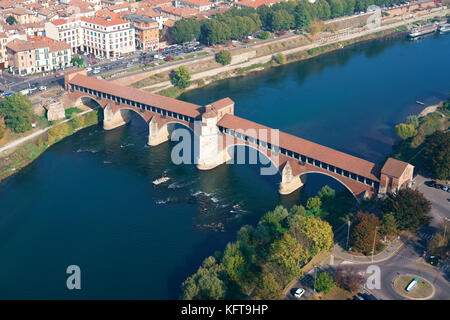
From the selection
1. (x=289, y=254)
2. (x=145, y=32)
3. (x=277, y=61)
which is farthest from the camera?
(x=277, y=61)

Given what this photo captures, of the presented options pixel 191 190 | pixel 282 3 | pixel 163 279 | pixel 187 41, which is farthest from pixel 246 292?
pixel 282 3

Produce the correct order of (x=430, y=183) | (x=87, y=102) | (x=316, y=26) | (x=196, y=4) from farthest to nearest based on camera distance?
(x=196, y=4), (x=316, y=26), (x=87, y=102), (x=430, y=183)

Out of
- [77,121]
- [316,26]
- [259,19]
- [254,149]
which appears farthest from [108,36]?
[316,26]

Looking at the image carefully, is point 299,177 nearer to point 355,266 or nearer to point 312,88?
point 355,266

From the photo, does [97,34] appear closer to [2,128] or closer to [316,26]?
[2,128]

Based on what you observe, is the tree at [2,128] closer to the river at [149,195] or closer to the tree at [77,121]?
the river at [149,195]

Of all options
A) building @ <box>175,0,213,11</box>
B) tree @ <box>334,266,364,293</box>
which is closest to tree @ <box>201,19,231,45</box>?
building @ <box>175,0,213,11</box>

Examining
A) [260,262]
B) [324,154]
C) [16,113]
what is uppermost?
[324,154]
